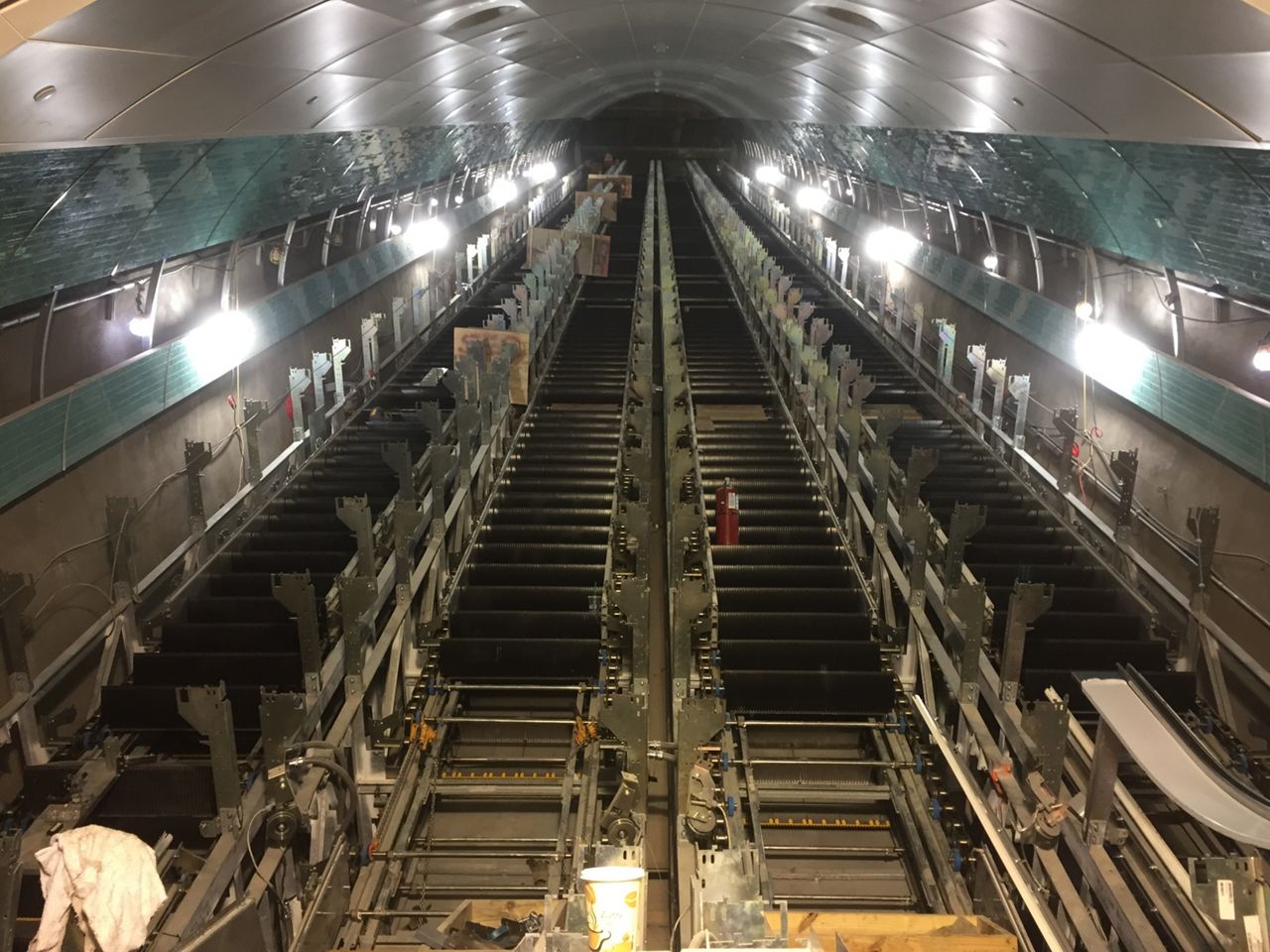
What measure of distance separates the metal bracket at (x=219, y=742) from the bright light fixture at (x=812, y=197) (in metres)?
23.5

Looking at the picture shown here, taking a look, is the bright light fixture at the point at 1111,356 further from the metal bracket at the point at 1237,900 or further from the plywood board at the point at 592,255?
the plywood board at the point at 592,255

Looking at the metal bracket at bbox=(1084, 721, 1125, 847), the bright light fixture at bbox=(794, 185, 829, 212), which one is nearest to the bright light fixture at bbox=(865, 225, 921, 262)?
the bright light fixture at bbox=(794, 185, 829, 212)

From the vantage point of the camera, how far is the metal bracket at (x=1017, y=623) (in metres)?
5.10

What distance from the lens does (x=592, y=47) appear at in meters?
13.6

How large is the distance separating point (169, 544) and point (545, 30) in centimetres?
696

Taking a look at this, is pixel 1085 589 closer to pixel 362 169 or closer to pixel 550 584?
pixel 550 584

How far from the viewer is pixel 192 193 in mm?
8523

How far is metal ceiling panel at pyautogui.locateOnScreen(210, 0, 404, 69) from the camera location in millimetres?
5949

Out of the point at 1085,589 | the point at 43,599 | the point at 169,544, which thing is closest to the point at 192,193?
the point at 169,544

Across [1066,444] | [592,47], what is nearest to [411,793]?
[1066,444]

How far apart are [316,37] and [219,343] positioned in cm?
400

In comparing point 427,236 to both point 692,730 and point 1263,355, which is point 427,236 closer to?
point 1263,355

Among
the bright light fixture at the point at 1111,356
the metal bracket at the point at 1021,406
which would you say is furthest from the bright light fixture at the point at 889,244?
the metal bracket at the point at 1021,406

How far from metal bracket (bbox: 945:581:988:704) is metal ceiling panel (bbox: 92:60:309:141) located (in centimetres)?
547
